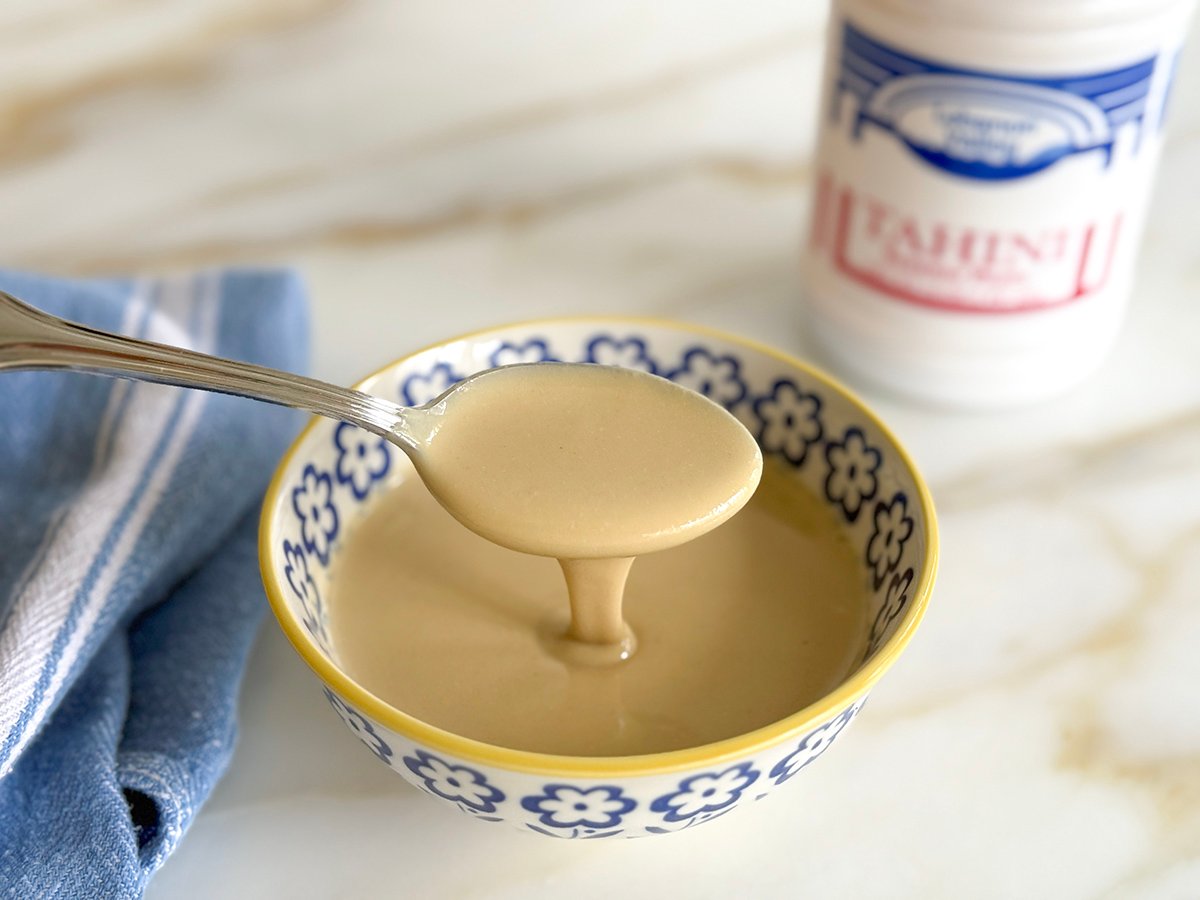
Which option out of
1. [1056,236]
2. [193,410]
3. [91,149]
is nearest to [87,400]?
[193,410]

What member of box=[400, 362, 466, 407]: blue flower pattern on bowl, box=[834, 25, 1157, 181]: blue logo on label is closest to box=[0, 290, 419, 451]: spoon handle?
box=[400, 362, 466, 407]: blue flower pattern on bowl

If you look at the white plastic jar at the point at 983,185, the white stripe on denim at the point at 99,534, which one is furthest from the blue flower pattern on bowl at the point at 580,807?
the white plastic jar at the point at 983,185

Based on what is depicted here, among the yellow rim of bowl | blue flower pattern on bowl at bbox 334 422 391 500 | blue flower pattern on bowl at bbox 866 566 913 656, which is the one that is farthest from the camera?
blue flower pattern on bowl at bbox 334 422 391 500

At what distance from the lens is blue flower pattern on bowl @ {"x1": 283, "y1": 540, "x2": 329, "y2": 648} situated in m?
0.66

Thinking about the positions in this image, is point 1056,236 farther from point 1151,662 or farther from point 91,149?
point 91,149

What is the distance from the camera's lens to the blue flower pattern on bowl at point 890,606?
2.12ft

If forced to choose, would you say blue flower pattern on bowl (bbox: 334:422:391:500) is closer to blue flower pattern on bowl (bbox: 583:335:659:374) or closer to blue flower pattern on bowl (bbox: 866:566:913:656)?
blue flower pattern on bowl (bbox: 583:335:659:374)

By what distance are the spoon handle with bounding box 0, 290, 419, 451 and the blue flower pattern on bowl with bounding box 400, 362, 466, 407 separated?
0.11 metres

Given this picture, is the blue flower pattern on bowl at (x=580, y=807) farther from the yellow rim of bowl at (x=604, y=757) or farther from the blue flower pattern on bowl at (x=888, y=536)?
the blue flower pattern on bowl at (x=888, y=536)

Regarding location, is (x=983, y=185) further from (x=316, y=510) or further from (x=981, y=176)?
(x=316, y=510)

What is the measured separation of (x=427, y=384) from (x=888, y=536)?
281 mm

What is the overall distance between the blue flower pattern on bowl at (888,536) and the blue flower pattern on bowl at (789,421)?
7 cm

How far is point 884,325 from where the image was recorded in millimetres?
904

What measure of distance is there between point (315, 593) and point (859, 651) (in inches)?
11.5
